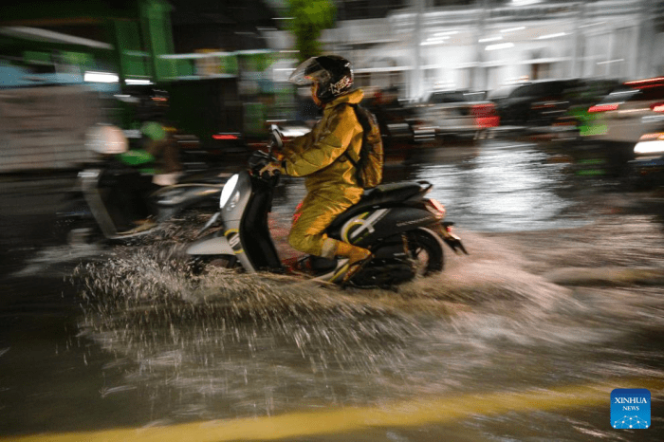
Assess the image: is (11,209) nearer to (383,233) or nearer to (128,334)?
(128,334)

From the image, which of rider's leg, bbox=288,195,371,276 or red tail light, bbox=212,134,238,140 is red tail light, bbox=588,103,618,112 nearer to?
rider's leg, bbox=288,195,371,276

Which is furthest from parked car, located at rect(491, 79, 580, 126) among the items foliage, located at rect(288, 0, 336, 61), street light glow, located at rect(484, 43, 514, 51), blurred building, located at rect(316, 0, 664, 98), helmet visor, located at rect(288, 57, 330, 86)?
helmet visor, located at rect(288, 57, 330, 86)

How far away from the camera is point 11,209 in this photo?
26.8ft

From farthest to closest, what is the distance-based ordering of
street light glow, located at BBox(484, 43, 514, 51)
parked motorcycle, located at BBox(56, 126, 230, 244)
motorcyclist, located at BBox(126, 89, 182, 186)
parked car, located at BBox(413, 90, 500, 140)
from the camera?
street light glow, located at BBox(484, 43, 514, 51), parked car, located at BBox(413, 90, 500, 140), motorcyclist, located at BBox(126, 89, 182, 186), parked motorcycle, located at BBox(56, 126, 230, 244)

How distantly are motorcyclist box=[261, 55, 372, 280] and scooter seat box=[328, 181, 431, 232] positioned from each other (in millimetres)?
53

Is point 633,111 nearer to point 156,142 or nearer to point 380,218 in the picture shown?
point 380,218

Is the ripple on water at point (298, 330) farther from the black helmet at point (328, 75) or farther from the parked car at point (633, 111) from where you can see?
the parked car at point (633, 111)

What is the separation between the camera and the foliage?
62.3ft

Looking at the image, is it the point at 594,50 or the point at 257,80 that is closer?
the point at 257,80

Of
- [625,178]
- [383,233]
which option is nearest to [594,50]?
[625,178]

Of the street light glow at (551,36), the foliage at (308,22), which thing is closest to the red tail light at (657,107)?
the foliage at (308,22)

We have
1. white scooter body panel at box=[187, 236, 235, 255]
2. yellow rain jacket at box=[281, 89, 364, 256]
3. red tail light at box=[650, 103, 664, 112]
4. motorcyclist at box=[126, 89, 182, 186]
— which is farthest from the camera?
red tail light at box=[650, 103, 664, 112]

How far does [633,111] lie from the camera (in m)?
8.05

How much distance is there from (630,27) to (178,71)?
2386 centimetres
